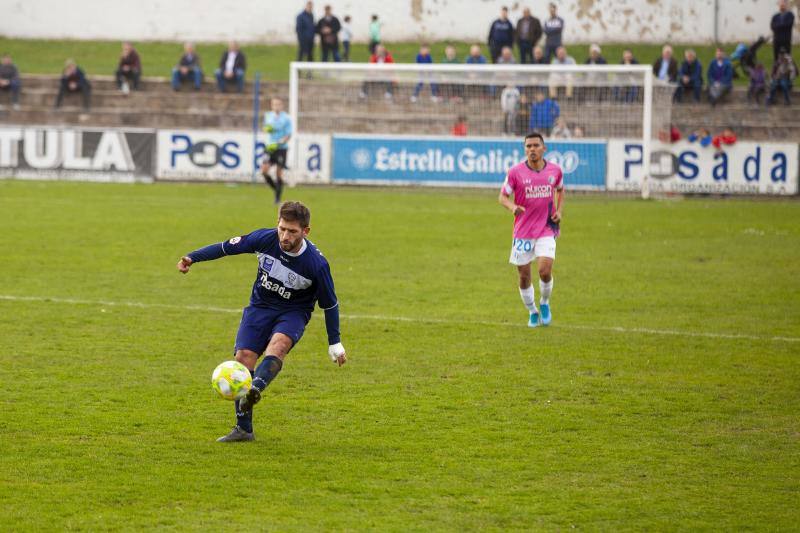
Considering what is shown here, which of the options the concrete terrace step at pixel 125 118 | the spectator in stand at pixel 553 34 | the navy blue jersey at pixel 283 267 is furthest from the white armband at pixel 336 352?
the spectator in stand at pixel 553 34

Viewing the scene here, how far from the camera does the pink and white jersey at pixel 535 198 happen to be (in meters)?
13.8

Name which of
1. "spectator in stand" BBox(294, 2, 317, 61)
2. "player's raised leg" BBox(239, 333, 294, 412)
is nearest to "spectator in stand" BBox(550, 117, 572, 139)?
"spectator in stand" BBox(294, 2, 317, 61)

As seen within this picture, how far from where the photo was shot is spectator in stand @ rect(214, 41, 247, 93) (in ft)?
124

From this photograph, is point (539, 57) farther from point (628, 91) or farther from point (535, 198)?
point (535, 198)

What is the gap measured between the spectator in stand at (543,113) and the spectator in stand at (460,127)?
1696mm

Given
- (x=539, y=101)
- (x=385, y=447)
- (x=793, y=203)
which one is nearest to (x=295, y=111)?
(x=539, y=101)

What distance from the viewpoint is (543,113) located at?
31516mm

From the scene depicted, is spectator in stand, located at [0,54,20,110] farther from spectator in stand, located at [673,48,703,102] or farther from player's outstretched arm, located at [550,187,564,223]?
player's outstretched arm, located at [550,187,564,223]

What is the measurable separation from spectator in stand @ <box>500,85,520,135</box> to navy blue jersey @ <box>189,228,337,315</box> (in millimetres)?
23420

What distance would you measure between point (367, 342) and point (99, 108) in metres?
27.2

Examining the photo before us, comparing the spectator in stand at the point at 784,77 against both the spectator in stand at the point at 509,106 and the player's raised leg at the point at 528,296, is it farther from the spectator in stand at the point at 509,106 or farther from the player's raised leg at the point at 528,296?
the player's raised leg at the point at 528,296

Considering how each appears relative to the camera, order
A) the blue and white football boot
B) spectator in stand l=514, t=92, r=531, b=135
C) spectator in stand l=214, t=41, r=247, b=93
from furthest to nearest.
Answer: spectator in stand l=214, t=41, r=247, b=93
spectator in stand l=514, t=92, r=531, b=135
the blue and white football boot

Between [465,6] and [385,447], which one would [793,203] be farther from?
[385,447]

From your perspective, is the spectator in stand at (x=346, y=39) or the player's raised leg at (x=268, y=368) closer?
the player's raised leg at (x=268, y=368)
